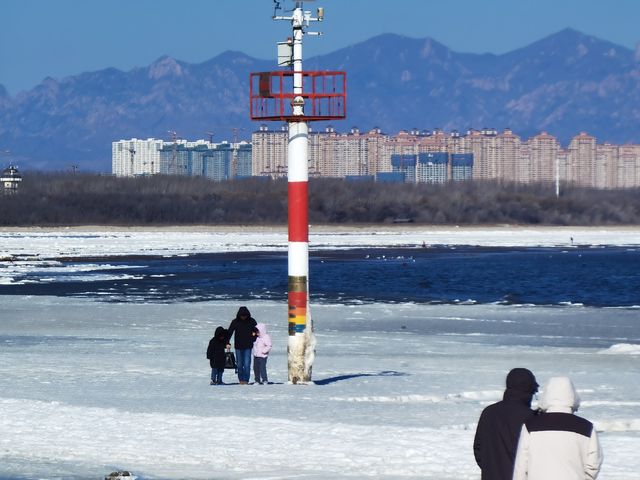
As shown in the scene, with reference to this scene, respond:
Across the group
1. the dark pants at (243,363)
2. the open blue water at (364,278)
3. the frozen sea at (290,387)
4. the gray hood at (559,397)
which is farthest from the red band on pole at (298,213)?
the open blue water at (364,278)

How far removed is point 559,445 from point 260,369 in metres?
13.4

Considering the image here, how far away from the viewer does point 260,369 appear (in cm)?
2070

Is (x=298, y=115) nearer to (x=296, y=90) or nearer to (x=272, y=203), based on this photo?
(x=296, y=90)

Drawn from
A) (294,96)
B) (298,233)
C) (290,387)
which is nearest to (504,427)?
(290,387)

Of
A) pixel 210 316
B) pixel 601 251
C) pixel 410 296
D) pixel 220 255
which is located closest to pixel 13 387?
pixel 210 316

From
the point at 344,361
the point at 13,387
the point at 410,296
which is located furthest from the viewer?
the point at 410,296

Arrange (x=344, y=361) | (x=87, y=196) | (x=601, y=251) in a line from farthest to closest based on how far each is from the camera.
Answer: (x=87, y=196)
(x=601, y=251)
(x=344, y=361)

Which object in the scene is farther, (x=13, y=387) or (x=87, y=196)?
(x=87, y=196)

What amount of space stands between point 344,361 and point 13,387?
710 centimetres

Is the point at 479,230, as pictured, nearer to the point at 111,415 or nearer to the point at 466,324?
the point at 466,324

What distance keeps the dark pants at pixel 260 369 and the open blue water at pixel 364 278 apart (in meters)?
20.3

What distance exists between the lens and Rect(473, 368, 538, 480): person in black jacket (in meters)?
8.30

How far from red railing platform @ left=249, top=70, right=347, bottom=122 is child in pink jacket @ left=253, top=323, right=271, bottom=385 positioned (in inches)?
130

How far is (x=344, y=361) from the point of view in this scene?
24062 mm
